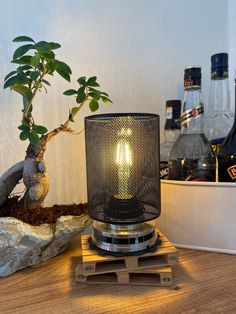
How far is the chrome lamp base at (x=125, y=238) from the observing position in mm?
516

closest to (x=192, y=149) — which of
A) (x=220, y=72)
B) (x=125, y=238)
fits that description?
(x=220, y=72)

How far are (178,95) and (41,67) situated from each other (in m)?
0.54

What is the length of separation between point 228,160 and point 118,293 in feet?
1.29

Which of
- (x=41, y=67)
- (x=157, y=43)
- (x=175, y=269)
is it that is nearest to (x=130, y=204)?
(x=175, y=269)

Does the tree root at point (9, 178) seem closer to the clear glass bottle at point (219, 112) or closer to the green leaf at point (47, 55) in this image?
the green leaf at point (47, 55)

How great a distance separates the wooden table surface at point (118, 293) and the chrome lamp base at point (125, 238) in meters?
0.07

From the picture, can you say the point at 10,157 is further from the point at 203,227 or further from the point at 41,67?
the point at 203,227

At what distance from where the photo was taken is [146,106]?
2.90ft

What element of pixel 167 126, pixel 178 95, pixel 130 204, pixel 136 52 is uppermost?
pixel 136 52

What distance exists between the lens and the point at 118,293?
0.47 metres

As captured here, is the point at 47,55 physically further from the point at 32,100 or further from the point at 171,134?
the point at 171,134

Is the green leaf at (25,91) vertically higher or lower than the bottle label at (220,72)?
lower

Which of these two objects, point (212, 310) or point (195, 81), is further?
point (195, 81)

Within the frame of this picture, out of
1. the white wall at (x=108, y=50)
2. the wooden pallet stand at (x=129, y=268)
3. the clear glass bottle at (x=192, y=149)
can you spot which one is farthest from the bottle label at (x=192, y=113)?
the wooden pallet stand at (x=129, y=268)
